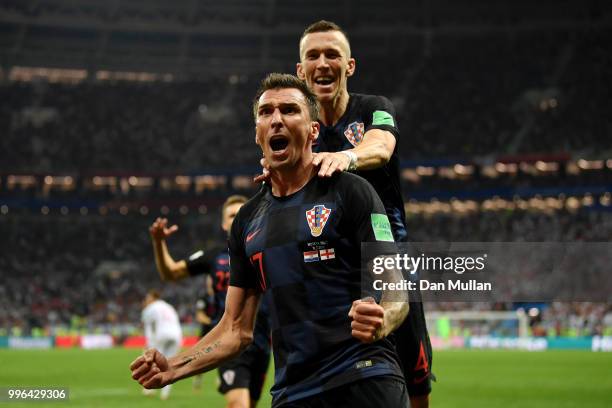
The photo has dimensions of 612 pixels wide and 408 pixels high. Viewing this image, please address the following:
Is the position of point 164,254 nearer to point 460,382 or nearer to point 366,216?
point 366,216

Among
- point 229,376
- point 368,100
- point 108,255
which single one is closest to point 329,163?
point 368,100

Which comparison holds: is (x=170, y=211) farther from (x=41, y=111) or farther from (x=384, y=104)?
(x=384, y=104)

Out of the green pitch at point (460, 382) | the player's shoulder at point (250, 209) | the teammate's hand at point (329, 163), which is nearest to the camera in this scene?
the teammate's hand at point (329, 163)

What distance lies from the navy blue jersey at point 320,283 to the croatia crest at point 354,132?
148cm

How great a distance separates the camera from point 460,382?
2127 centimetres

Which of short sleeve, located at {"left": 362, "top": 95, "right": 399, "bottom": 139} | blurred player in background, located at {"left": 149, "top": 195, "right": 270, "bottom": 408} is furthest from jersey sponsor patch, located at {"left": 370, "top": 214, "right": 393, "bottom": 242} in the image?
blurred player in background, located at {"left": 149, "top": 195, "right": 270, "bottom": 408}

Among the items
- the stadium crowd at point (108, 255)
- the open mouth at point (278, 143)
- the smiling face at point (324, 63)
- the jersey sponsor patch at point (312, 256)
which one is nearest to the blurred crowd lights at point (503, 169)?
the stadium crowd at point (108, 255)

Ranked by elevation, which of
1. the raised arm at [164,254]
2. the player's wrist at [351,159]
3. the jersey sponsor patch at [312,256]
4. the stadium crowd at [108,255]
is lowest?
the jersey sponsor patch at [312,256]

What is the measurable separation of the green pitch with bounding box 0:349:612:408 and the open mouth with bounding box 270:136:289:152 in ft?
39.0

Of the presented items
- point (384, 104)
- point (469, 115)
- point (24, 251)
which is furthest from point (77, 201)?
point (384, 104)

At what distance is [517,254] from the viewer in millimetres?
4777

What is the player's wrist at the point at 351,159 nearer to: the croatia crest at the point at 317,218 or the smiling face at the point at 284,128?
the smiling face at the point at 284,128

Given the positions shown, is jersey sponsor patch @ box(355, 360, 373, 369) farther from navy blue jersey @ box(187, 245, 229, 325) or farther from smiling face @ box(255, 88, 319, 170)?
navy blue jersey @ box(187, 245, 229, 325)

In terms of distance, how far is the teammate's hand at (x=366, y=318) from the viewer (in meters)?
3.84
